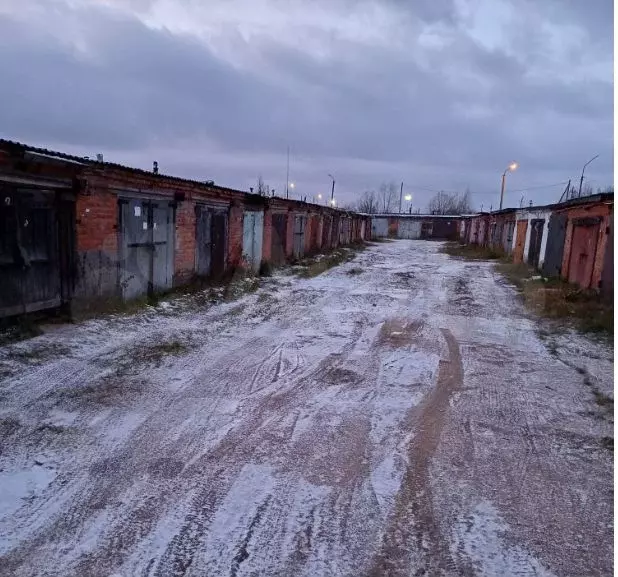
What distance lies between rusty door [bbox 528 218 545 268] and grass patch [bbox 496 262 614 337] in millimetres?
3984

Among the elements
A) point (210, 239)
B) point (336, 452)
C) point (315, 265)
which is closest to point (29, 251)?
point (210, 239)

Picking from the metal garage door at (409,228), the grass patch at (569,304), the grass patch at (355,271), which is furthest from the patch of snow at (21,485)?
the metal garage door at (409,228)

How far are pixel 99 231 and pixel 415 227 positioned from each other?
47.1 metres

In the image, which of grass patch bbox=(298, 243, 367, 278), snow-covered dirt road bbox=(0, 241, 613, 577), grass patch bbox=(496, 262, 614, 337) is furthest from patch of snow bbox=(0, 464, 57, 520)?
grass patch bbox=(298, 243, 367, 278)

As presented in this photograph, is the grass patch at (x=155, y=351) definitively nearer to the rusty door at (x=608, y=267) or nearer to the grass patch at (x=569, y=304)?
the grass patch at (x=569, y=304)

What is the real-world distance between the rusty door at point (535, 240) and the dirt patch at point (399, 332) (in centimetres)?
1202

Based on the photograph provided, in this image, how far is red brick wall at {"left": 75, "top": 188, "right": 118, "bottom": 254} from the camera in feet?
23.8

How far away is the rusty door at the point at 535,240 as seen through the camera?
17.7 meters

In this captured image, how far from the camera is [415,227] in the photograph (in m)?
51.4

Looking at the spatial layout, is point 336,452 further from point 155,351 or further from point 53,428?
point 155,351

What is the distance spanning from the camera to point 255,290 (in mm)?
11141

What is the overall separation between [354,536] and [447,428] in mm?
1746

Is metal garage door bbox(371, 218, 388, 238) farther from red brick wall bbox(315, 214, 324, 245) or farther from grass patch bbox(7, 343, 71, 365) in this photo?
grass patch bbox(7, 343, 71, 365)

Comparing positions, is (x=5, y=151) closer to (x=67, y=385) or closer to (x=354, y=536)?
(x=67, y=385)
